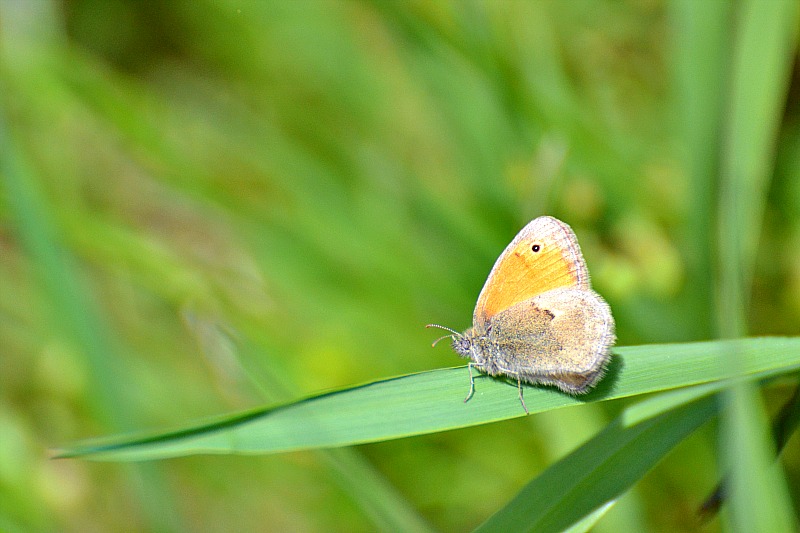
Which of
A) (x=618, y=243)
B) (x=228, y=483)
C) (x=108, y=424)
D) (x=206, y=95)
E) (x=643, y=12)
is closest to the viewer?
(x=108, y=424)

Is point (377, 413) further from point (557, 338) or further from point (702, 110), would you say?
point (702, 110)

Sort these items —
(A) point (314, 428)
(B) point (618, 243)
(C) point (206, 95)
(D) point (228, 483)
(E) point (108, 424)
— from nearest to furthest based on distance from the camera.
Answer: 1. (A) point (314, 428)
2. (E) point (108, 424)
3. (B) point (618, 243)
4. (D) point (228, 483)
5. (C) point (206, 95)

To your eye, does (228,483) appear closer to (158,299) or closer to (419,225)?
(158,299)

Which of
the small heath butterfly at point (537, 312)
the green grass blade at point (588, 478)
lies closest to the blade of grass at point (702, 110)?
the small heath butterfly at point (537, 312)

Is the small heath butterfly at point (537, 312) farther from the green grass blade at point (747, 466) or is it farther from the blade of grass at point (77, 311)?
the blade of grass at point (77, 311)

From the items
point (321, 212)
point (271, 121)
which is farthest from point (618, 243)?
point (271, 121)
